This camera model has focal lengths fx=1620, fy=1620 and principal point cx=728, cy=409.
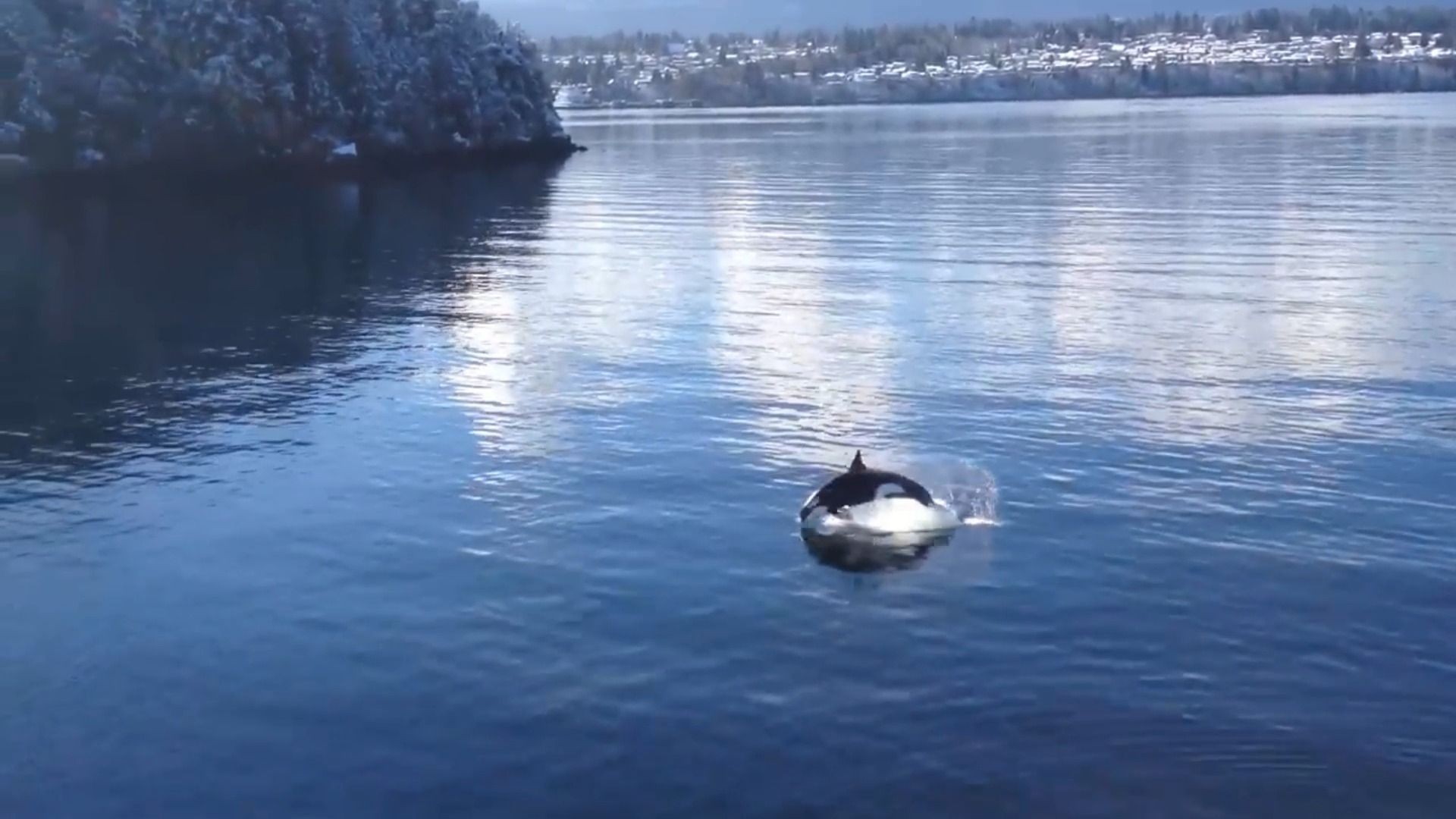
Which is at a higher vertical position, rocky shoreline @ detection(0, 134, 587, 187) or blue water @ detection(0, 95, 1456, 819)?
rocky shoreline @ detection(0, 134, 587, 187)

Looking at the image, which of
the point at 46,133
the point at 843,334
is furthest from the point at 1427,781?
the point at 46,133

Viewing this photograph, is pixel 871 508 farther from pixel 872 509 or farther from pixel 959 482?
pixel 959 482

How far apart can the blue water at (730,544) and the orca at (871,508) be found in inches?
34.0

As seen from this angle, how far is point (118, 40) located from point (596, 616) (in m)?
114

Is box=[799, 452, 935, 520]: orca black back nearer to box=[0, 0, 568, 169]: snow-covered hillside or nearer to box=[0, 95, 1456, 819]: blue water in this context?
box=[0, 95, 1456, 819]: blue water

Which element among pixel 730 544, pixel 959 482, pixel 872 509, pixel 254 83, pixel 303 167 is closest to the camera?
pixel 872 509

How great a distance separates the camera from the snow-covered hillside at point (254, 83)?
4783 inches

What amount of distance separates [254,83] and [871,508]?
11719cm

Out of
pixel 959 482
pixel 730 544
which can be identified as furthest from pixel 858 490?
pixel 959 482

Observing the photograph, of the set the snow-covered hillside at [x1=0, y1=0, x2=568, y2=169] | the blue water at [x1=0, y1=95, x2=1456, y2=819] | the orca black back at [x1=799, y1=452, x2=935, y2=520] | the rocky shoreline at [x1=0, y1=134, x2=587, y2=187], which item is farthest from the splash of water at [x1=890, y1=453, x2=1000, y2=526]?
the snow-covered hillside at [x1=0, y1=0, x2=568, y2=169]

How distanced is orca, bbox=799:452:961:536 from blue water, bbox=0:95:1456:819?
0.86 m

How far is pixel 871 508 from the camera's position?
27.8 meters

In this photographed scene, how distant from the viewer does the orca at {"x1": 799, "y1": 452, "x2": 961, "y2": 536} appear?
1094 inches

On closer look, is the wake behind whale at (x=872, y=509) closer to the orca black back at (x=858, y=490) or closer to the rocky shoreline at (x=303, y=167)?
the orca black back at (x=858, y=490)
